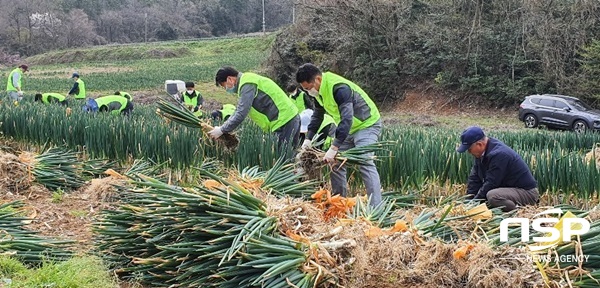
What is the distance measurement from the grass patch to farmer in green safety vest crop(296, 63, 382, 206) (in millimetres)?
2049

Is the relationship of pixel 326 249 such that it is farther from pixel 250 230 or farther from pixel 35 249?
pixel 35 249

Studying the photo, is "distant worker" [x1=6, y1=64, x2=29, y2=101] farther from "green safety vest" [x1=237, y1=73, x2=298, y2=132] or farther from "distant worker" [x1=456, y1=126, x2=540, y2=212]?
"distant worker" [x1=456, y1=126, x2=540, y2=212]

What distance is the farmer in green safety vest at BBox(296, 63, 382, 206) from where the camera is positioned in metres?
5.37

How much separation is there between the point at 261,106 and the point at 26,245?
2674 millimetres

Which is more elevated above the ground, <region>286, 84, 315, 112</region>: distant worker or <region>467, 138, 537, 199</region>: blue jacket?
<region>467, 138, 537, 199</region>: blue jacket

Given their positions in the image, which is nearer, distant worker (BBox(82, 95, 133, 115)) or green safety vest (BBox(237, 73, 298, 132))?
green safety vest (BBox(237, 73, 298, 132))

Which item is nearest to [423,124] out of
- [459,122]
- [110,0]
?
[459,122]

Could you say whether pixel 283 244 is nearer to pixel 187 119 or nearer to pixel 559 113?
pixel 187 119

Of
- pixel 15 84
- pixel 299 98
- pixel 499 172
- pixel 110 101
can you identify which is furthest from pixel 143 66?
pixel 499 172

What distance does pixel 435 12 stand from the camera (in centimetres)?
2484

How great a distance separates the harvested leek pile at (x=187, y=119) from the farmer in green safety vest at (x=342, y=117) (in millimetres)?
1010

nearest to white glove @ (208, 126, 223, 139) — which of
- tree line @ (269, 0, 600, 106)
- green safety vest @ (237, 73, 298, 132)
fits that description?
green safety vest @ (237, 73, 298, 132)

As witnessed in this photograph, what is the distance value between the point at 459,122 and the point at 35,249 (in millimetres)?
17980

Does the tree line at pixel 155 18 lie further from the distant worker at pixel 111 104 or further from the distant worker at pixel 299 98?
the distant worker at pixel 299 98
